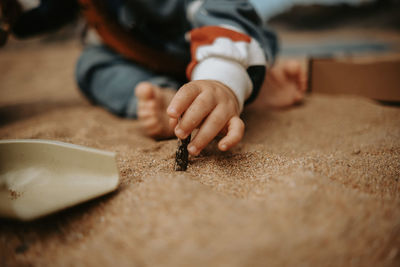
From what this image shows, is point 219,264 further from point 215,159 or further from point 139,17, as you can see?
point 139,17

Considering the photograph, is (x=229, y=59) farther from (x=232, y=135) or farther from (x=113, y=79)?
(x=113, y=79)

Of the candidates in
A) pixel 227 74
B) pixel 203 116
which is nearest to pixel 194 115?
pixel 203 116

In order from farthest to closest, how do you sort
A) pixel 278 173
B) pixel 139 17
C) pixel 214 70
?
pixel 139 17
pixel 214 70
pixel 278 173

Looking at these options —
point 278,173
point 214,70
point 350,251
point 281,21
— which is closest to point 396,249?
point 350,251

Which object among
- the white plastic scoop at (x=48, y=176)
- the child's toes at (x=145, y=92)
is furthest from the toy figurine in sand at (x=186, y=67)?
the white plastic scoop at (x=48, y=176)

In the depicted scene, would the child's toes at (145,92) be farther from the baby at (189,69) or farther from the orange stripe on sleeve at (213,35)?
the orange stripe on sleeve at (213,35)

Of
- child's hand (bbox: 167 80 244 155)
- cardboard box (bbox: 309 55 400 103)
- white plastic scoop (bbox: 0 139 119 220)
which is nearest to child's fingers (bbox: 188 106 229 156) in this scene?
child's hand (bbox: 167 80 244 155)
